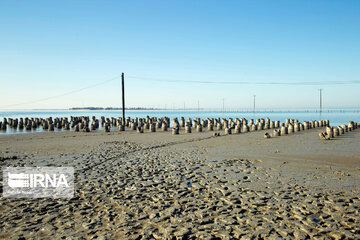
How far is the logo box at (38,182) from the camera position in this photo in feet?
24.4

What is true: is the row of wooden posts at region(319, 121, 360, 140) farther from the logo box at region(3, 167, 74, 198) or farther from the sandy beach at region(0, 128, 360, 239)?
the logo box at region(3, 167, 74, 198)

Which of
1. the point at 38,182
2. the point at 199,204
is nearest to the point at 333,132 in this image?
the point at 199,204

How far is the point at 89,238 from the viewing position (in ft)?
16.0

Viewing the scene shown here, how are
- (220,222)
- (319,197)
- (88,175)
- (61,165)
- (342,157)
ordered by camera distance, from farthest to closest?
(342,157)
(61,165)
(88,175)
(319,197)
(220,222)

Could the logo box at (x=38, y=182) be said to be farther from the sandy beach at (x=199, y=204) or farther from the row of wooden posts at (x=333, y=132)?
the row of wooden posts at (x=333, y=132)

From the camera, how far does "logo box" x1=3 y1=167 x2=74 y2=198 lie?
24.4 ft

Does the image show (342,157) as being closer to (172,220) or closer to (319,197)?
(319,197)

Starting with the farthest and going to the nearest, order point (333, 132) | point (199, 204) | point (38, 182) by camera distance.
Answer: point (333, 132)
point (38, 182)
point (199, 204)

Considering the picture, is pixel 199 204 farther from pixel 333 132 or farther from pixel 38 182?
pixel 333 132

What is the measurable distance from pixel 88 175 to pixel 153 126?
20.3 m

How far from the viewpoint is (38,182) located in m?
8.61

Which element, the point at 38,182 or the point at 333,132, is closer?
the point at 38,182

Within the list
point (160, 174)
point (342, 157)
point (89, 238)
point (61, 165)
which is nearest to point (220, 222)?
point (89, 238)

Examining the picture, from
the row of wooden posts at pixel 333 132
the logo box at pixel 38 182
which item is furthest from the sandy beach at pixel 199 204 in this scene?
the row of wooden posts at pixel 333 132
